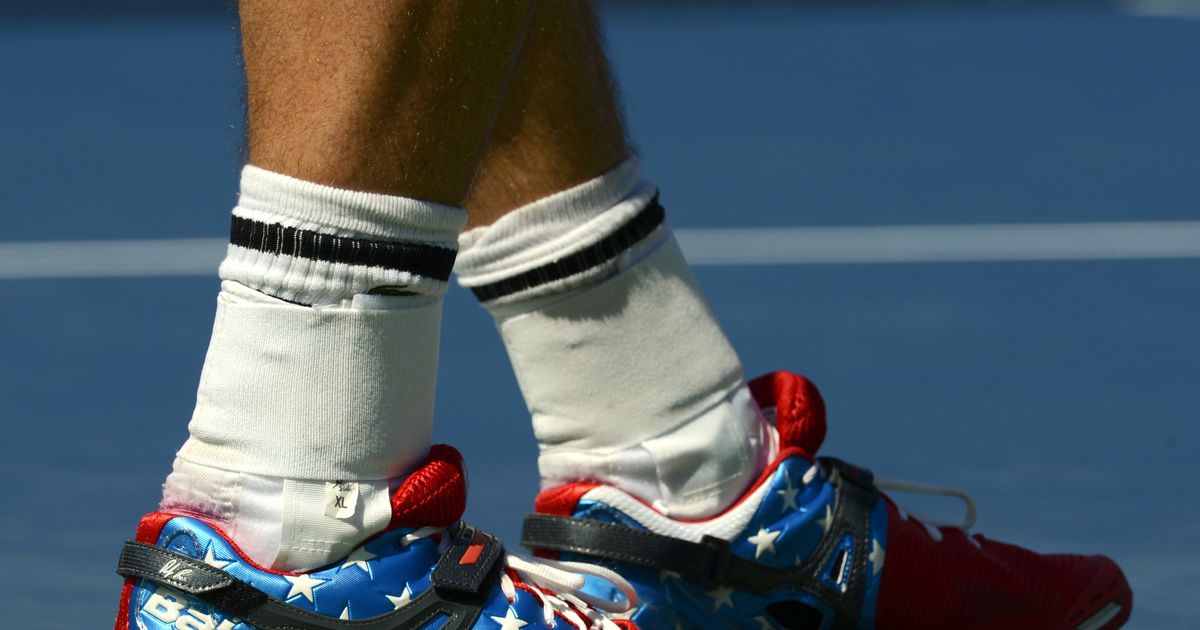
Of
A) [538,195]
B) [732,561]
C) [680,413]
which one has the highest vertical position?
[538,195]

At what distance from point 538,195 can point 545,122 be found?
0.23 feet

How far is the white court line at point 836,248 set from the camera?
3107 millimetres

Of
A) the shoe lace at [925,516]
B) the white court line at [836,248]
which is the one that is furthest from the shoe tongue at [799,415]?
the white court line at [836,248]

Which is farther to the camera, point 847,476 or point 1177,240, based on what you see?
point 1177,240

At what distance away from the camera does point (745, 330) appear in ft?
8.90

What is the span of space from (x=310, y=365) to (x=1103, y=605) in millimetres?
752

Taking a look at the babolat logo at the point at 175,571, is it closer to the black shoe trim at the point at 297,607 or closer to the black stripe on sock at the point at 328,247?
the black shoe trim at the point at 297,607

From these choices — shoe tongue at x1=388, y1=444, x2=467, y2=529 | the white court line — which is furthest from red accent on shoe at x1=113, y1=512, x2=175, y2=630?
the white court line

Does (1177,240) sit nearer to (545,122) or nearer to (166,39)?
(545,122)

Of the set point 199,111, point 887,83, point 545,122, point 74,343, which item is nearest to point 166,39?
point 199,111

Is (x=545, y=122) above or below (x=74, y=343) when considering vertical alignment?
above

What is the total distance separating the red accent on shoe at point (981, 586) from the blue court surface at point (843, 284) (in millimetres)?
120

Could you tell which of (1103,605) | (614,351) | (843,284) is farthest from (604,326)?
(843,284)

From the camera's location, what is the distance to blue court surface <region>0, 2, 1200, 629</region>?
2.05 metres
